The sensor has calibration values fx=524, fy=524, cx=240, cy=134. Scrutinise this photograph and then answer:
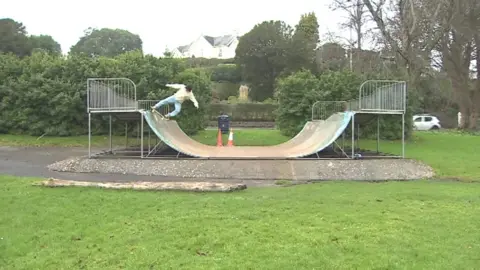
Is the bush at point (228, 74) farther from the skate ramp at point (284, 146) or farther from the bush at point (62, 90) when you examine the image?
the skate ramp at point (284, 146)

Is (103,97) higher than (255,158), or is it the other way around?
(103,97)

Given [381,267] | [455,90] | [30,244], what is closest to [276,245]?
[381,267]

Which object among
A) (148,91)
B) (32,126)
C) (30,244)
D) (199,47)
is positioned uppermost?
(199,47)

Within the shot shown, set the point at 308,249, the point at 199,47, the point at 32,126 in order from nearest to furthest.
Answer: the point at 308,249 → the point at 32,126 → the point at 199,47

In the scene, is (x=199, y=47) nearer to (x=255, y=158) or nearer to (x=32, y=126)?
(x=32, y=126)

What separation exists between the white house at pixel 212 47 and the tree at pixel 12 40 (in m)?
55.0

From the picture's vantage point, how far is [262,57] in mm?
63094

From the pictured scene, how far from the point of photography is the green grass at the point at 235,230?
5969 mm

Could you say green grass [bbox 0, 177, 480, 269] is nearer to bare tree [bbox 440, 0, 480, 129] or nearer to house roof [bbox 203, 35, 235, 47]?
bare tree [bbox 440, 0, 480, 129]

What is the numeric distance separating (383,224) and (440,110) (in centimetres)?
5581

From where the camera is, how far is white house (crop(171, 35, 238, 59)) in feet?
393

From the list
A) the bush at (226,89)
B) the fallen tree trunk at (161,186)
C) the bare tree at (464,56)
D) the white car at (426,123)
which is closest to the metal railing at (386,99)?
the fallen tree trunk at (161,186)

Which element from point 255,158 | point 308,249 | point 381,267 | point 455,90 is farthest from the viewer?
point 455,90

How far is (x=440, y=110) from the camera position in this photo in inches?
2333
